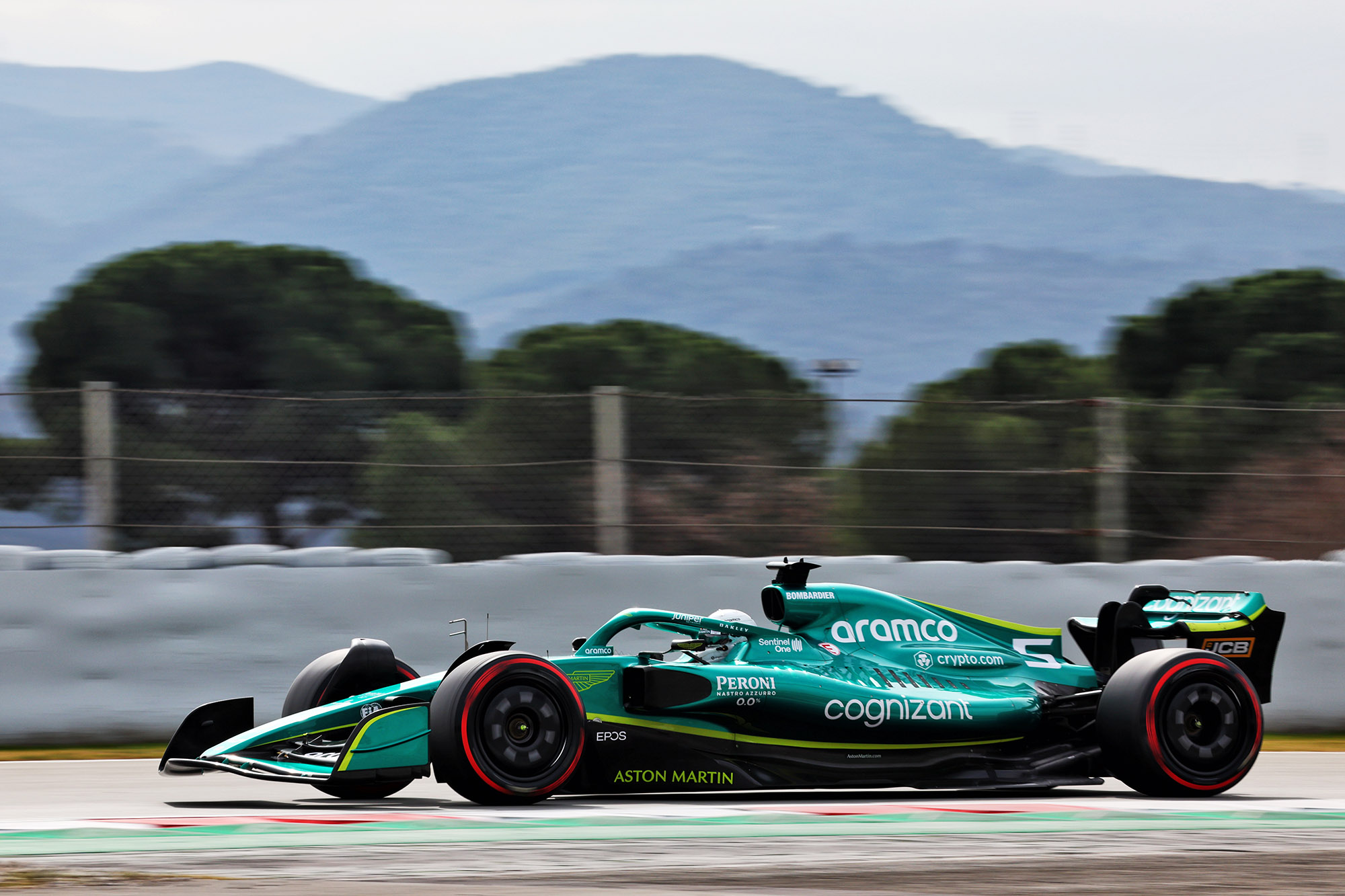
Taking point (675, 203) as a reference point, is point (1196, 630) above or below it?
below

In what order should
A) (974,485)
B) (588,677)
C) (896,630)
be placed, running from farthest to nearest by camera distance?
(974,485) < (896,630) < (588,677)

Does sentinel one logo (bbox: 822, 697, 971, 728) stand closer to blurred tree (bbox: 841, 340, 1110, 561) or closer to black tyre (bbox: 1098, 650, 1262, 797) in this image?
black tyre (bbox: 1098, 650, 1262, 797)

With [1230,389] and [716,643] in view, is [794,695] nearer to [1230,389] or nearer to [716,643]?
[716,643]

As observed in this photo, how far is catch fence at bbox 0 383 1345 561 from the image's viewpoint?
945cm

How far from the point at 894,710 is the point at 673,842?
1.96m

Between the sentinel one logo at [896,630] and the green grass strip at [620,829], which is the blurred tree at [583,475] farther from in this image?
the green grass strip at [620,829]

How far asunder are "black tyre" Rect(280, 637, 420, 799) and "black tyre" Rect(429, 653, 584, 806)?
64cm

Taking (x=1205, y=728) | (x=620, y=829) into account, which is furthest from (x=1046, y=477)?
(x=620, y=829)

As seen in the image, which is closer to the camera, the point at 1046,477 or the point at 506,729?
the point at 506,729

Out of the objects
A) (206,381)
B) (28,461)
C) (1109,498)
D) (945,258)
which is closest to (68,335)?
(206,381)

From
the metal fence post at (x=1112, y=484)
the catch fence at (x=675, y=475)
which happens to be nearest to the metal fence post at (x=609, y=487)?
the catch fence at (x=675, y=475)

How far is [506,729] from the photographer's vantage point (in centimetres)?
605

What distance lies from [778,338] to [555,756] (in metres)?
96.4

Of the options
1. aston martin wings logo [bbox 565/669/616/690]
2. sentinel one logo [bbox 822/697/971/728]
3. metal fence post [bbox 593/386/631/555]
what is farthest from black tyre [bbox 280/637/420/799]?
metal fence post [bbox 593/386/631/555]
